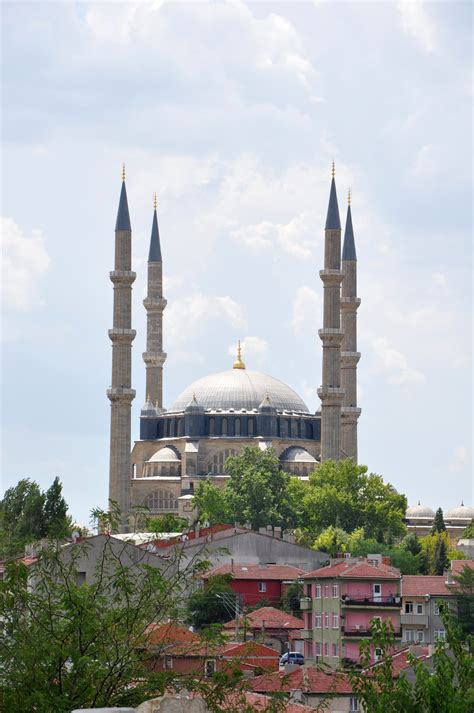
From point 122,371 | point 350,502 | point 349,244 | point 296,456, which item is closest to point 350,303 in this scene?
point 349,244

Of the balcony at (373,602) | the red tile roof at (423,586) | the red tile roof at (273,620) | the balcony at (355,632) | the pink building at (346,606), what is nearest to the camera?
the pink building at (346,606)

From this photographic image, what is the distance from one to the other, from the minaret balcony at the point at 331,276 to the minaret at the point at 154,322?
46.6 ft

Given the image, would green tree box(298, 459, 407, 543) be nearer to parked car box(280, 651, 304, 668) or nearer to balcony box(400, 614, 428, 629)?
balcony box(400, 614, 428, 629)

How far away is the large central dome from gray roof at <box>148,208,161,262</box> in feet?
28.0

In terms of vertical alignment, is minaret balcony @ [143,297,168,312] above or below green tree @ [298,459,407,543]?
above

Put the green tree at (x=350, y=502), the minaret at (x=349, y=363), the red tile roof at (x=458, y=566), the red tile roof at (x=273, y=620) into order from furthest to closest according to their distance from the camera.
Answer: the minaret at (x=349, y=363)
the green tree at (x=350, y=502)
the red tile roof at (x=458, y=566)
the red tile roof at (x=273, y=620)

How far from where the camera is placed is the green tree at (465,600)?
52003mm

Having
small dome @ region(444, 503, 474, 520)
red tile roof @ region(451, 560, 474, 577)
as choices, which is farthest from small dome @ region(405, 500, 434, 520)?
red tile roof @ region(451, 560, 474, 577)

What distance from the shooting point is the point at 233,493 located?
9581 centimetres

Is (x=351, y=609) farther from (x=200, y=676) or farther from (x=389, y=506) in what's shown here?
(x=389, y=506)

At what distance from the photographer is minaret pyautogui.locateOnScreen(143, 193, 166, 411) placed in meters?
110

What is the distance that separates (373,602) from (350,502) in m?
41.2

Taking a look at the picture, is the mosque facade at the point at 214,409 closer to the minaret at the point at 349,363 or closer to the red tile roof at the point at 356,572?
the minaret at the point at 349,363

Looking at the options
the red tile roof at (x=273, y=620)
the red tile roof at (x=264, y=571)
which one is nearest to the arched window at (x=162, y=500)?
the red tile roof at (x=264, y=571)
